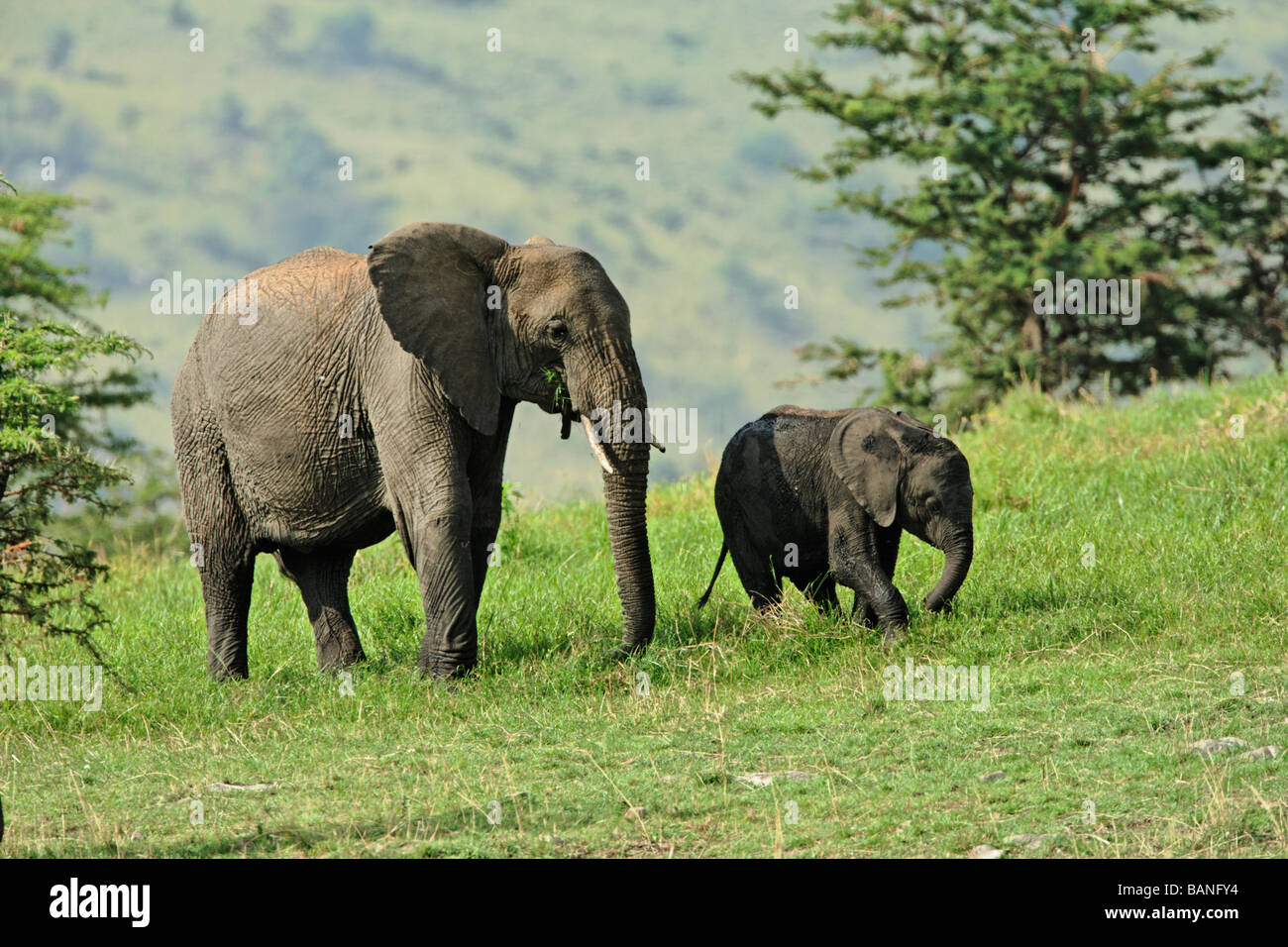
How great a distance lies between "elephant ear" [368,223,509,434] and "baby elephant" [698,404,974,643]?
6.83 feet

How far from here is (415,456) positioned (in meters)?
9.79

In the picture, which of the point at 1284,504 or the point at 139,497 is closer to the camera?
the point at 1284,504

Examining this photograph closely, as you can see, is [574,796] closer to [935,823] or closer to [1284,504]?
[935,823]

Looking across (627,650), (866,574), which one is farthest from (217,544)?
(866,574)

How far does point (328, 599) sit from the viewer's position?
11.3 m

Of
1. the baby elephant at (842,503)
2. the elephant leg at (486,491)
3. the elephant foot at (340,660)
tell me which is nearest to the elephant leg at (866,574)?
the baby elephant at (842,503)

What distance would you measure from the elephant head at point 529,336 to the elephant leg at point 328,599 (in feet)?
7.29

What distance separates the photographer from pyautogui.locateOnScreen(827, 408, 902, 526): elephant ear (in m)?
10.2

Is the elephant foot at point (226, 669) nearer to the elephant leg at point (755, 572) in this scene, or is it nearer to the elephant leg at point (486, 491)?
the elephant leg at point (486, 491)

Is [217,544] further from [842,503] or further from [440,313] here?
Result: [842,503]

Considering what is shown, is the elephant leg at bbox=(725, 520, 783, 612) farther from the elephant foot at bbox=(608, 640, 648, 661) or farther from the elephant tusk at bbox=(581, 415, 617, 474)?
the elephant tusk at bbox=(581, 415, 617, 474)

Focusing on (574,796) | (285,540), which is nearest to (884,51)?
(285,540)

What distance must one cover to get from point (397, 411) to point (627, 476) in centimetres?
154

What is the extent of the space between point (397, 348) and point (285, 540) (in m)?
1.82
